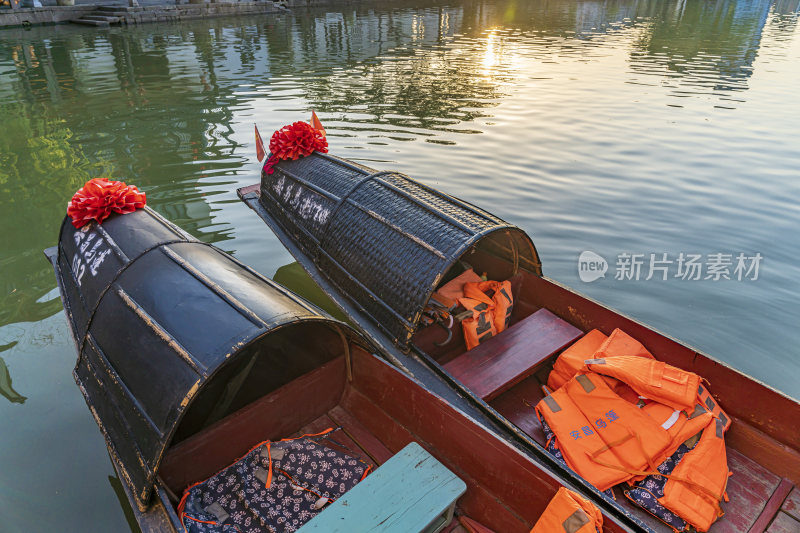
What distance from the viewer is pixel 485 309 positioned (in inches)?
196

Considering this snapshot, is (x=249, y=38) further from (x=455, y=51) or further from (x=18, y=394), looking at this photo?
(x=18, y=394)

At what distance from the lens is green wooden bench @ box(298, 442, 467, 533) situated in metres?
2.82

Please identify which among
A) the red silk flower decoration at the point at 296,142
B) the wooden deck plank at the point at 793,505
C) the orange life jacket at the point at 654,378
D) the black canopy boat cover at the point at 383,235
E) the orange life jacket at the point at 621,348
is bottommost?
the wooden deck plank at the point at 793,505

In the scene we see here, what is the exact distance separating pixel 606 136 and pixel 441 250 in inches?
389

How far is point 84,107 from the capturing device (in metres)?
13.7

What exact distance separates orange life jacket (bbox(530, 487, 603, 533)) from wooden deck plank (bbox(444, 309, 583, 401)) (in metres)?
1.50

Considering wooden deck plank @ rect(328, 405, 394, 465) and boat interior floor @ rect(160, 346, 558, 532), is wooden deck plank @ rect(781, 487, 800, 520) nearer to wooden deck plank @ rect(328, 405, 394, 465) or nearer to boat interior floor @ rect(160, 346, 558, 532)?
boat interior floor @ rect(160, 346, 558, 532)

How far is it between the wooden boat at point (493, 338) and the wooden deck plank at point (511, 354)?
0.01m

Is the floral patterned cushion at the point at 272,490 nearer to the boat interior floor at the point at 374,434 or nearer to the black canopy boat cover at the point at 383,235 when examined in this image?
the boat interior floor at the point at 374,434

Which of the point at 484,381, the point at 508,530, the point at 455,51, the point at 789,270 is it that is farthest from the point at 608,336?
the point at 455,51

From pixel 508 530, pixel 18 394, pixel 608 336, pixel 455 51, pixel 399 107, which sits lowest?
pixel 18 394

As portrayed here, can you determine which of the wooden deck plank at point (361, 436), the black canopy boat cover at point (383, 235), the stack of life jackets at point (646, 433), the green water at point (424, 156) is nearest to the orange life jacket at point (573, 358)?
the stack of life jackets at point (646, 433)

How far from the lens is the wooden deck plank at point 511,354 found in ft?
14.4

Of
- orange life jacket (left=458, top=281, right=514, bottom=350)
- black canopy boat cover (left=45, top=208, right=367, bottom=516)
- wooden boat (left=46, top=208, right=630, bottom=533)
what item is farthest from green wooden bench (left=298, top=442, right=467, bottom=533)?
orange life jacket (left=458, top=281, right=514, bottom=350)
